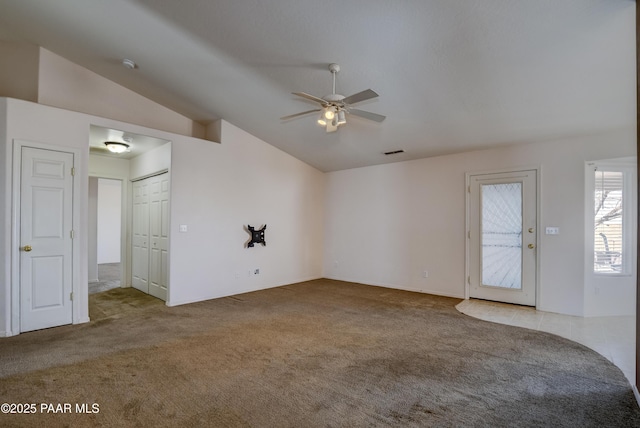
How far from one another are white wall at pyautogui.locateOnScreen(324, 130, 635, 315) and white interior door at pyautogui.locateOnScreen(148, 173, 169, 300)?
363 centimetres

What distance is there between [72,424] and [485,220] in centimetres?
569

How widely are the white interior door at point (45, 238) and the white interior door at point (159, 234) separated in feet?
4.36

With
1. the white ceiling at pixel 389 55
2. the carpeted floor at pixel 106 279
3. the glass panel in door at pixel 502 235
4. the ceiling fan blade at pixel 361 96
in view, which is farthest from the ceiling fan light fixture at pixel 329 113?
the carpeted floor at pixel 106 279

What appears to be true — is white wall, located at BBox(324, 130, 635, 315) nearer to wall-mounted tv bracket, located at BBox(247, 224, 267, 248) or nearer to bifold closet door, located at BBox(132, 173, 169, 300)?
wall-mounted tv bracket, located at BBox(247, 224, 267, 248)

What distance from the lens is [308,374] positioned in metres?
2.75

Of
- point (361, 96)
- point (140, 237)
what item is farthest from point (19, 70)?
point (361, 96)

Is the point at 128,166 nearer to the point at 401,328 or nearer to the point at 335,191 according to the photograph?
the point at 335,191

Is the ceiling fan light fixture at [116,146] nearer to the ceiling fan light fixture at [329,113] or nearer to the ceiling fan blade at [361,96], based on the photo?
the ceiling fan light fixture at [329,113]

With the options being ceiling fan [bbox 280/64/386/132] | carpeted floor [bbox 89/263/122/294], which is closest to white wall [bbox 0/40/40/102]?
carpeted floor [bbox 89/263/122/294]

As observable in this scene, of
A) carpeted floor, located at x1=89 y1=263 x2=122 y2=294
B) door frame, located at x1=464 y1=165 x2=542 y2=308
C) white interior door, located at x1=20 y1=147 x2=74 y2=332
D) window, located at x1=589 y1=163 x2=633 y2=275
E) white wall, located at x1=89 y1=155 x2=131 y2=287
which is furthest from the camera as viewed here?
carpeted floor, located at x1=89 y1=263 x2=122 y2=294

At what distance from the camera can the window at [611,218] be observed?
4.53 meters

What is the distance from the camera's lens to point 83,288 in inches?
164

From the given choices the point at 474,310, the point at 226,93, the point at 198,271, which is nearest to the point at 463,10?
the point at 226,93

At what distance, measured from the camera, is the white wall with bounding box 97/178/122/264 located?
385 inches
